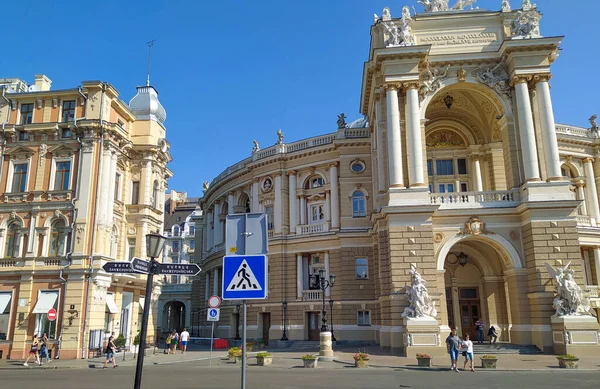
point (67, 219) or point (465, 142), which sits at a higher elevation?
point (465, 142)

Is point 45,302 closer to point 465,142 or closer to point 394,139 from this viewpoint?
point 394,139

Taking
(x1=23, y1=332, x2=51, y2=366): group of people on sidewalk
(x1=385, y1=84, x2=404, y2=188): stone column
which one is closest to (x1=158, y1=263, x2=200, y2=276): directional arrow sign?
(x1=23, y1=332, x2=51, y2=366): group of people on sidewalk

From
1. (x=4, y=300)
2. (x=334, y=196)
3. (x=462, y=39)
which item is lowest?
(x=4, y=300)

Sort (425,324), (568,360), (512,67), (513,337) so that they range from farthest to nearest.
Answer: (512,67)
(513,337)
(425,324)
(568,360)

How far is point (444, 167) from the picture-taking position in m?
38.9

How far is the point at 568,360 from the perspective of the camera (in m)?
20.5

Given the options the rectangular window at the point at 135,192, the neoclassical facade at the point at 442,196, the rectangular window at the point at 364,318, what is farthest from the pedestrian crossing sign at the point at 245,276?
the rectangular window at the point at 364,318

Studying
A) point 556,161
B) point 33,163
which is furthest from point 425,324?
point 33,163

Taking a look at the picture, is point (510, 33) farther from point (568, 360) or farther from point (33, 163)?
point (33, 163)

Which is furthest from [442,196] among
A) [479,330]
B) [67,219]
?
[67,219]

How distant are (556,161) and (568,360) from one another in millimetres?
12984

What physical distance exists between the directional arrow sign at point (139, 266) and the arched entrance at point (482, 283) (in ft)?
74.7

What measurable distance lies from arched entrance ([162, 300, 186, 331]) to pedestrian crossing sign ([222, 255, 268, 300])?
252 feet

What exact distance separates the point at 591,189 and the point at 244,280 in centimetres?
4143
